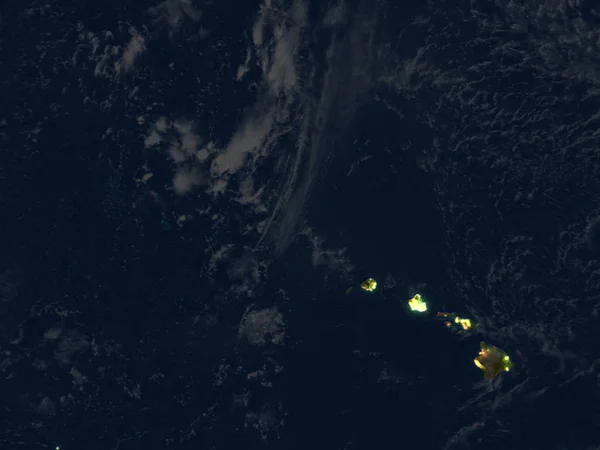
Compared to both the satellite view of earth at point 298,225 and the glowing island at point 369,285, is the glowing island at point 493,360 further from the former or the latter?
the glowing island at point 369,285

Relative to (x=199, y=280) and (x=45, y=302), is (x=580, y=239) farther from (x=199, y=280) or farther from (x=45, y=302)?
(x=45, y=302)

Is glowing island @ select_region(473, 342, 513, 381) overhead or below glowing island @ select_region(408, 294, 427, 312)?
below

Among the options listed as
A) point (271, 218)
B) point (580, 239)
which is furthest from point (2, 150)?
point (580, 239)

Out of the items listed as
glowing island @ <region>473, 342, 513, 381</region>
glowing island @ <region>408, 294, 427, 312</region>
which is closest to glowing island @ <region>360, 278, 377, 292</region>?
glowing island @ <region>408, 294, 427, 312</region>

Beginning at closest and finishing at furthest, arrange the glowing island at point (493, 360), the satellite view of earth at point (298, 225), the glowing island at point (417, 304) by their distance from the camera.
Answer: the satellite view of earth at point (298, 225)
the glowing island at point (493, 360)
the glowing island at point (417, 304)

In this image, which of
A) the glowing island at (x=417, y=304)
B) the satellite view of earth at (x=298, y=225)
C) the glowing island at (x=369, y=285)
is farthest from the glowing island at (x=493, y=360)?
the glowing island at (x=369, y=285)

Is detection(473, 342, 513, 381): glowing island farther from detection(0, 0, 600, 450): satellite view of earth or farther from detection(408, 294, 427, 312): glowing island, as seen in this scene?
detection(408, 294, 427, 312): glowing island

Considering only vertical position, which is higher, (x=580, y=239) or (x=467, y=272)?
(x=580, y=239)

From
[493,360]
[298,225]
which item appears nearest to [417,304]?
[493,360]
